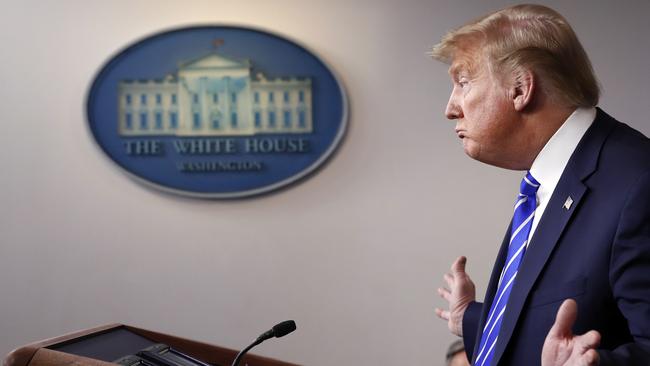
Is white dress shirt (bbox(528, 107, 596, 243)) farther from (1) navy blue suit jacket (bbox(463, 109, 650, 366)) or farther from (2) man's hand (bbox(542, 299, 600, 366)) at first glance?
(2) man's hand (bbox(542, 299, 600, 366))

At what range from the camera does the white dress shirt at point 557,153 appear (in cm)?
144

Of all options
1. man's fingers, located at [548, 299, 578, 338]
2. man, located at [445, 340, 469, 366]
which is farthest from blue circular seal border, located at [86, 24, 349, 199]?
man's fingers, located at [548, 299, 578, 338]

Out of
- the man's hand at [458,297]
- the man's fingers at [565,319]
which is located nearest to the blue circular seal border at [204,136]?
the man's hand at [458,297]

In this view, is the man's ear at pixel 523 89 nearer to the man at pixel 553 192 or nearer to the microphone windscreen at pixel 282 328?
the man at pixel 553 192

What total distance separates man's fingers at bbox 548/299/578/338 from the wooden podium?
73 cm

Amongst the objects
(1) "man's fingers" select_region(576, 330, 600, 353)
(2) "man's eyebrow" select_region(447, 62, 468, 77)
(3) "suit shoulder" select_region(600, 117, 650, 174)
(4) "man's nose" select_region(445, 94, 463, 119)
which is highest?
(2) "man's eyebrow" select_region(447, 62, 468, 77)

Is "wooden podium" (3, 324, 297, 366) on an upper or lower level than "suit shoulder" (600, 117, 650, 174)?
lower

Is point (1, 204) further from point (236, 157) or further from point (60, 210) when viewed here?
point (236, 157)

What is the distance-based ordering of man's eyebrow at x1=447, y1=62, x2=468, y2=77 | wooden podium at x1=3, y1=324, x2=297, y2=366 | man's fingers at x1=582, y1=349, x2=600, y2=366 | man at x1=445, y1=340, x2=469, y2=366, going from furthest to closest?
man at x1=445, y1=340, x2=469, y2=366, man's eyebrow at x1=447, y1=62, x2=468, y2=77, wooden podium at x1=3, y1=324, x2=297, y2=366, man's fingers at x1=582, y1=349, x2=600, y2=366

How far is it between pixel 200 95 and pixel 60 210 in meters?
0.85

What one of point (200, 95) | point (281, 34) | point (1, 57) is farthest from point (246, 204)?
point (1, 57)

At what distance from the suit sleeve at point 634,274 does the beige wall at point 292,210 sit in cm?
210

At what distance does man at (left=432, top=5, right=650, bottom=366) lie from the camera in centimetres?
123

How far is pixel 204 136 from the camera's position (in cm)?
342
